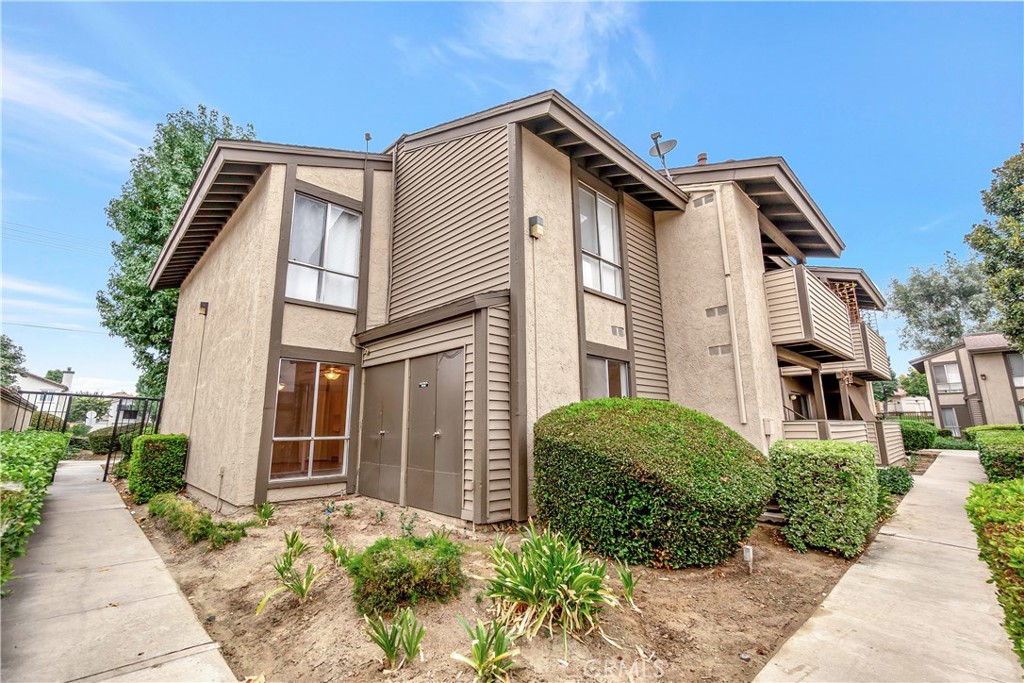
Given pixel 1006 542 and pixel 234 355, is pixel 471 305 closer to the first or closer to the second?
pixel 234 355

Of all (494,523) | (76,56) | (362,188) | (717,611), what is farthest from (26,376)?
(717,611)

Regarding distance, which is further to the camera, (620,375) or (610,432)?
(620,375)

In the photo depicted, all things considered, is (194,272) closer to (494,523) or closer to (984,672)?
(494,523)

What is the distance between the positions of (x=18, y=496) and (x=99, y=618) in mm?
1196

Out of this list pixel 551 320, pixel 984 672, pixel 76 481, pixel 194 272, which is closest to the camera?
pixel 984 672

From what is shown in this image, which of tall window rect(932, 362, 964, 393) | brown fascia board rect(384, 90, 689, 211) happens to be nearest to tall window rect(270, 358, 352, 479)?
brown fascia board rect(384, 90, 689, 211)

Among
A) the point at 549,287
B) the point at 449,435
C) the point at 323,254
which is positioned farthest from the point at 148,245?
the point at 549,287

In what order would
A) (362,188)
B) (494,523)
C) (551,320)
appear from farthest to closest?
(362,188) → (551,320) → (494,523)

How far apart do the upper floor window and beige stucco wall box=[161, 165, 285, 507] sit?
31580 mm

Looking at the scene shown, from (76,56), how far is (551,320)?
11317 millimetres

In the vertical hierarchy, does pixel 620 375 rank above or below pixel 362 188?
below

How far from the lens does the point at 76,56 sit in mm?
8953

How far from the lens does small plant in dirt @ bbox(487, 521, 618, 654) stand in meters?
3.07

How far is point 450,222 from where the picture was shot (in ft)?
25.0
